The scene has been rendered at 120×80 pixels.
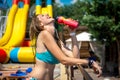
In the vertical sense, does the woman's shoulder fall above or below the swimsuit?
above

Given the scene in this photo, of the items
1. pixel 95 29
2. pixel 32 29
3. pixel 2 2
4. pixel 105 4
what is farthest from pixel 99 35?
pixel 32 29

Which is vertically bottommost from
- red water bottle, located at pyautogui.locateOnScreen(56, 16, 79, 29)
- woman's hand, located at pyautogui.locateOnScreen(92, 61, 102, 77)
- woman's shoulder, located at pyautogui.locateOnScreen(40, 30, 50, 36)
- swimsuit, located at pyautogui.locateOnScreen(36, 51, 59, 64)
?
woman's hand, located at pyautogui.locateOnScreen(92, 61, 102, 77)

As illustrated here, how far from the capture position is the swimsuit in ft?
9.12

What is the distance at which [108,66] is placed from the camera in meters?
17.1

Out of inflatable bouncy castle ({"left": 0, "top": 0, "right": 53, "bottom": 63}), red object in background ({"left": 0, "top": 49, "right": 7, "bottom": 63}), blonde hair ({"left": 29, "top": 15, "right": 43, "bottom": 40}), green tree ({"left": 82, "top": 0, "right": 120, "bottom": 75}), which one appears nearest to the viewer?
blonde hair ({"left": 29, "top": 15, "right": 43, "bottom": 40})

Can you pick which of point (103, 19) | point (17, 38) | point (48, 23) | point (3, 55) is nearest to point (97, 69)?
point (48, 23)

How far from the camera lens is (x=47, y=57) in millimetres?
2809

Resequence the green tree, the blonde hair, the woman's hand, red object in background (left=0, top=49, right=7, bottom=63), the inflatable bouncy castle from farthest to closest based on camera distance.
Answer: the inflatable bouncy castle < red object in background (left=0, top=49, right=7, bottom=63) < the green tree < the blonde hair < the woman's hand

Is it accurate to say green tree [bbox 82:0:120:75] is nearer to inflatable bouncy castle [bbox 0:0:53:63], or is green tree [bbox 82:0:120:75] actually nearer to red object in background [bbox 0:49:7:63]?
inflatable bouncy castle [bbox 0:0:53:63]

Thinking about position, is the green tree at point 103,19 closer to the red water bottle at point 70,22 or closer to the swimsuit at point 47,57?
the red water bottle at point 70,22

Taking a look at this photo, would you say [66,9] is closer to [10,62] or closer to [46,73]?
[10,62]

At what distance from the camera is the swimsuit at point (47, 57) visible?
278cm

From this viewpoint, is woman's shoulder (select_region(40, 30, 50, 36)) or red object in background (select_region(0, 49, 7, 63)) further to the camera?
red object in background (select_region(0, 49, 7, 63))

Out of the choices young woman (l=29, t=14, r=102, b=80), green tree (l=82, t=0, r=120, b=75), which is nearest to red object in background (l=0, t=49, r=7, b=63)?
green tree (l=82, t=0, r=120, b=75)
